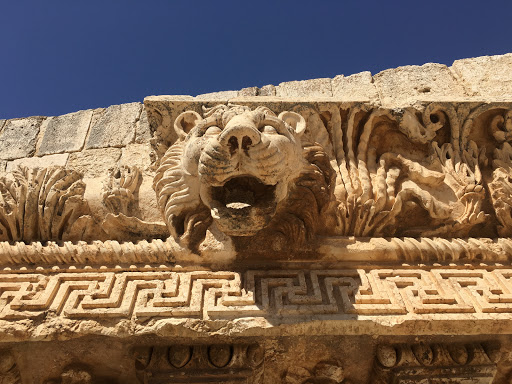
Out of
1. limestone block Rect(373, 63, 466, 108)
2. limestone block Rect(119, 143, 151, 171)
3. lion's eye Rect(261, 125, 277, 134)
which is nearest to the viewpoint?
lion's eye Rect(261, 125, 277, 134)

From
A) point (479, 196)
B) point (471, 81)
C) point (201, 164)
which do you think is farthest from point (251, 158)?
point (471, 81)

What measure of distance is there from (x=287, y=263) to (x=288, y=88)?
2.01m

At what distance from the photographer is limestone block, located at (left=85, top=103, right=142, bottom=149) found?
3.68m

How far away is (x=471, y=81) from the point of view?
3504 millimetres

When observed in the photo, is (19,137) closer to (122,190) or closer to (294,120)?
(122,190)

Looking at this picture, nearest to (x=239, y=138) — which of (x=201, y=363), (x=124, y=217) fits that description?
(x=124, y=217)

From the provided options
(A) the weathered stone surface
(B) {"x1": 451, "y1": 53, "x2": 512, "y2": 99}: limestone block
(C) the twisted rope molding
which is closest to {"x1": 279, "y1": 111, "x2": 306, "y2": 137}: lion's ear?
(C) the twisted rope molding

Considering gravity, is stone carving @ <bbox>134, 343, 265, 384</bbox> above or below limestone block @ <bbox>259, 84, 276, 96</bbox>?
below

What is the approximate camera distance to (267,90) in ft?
13.2

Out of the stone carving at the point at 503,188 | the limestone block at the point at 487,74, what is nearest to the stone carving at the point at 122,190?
the stone carving at the point at 503,188

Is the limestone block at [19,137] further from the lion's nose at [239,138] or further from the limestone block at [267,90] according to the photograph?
the lion's nose at [239,138]

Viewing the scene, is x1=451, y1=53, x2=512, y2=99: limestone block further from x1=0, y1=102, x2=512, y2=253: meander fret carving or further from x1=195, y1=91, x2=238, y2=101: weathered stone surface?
x1=195, y1=91, x2=238, y2=101: weathered stone surface

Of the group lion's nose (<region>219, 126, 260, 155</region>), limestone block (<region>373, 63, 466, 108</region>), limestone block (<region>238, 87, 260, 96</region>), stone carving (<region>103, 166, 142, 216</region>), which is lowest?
lion's nose (<region>219, 126, 260, 155</region>)

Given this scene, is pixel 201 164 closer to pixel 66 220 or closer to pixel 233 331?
pixel 233 331
